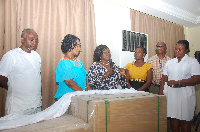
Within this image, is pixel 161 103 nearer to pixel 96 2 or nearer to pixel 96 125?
pixel 96 125

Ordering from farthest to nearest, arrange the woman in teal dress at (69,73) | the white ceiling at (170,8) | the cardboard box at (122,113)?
1. the white ceiling at (170,8)
2. the woman in teal dress at (69,73)
3. the cardboard box at (122,113)

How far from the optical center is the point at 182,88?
6.67 feet

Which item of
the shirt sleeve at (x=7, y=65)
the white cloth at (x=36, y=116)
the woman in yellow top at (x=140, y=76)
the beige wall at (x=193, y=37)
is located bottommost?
the white cloth at (x=36, y=116)

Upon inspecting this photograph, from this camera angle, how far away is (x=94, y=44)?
9.41 feet

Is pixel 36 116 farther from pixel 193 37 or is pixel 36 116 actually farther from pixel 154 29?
pixel 193 37

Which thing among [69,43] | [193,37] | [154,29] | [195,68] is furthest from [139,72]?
[193,37]

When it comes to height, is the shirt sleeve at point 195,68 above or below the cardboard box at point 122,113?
above

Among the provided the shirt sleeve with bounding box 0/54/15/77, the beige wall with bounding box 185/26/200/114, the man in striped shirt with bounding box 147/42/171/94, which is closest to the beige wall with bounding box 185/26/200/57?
the beige wall with bounding box 185/26/200/114

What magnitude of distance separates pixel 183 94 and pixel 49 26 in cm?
206

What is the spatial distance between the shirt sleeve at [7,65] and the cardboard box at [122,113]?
2.49 feet

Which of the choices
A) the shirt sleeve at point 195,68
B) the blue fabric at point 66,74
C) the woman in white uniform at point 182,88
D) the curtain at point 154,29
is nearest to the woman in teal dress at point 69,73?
the blue fabric at point 66,74

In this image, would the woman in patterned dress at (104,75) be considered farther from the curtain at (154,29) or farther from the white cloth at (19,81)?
the curtain at (154,29)

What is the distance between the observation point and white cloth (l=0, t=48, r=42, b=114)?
5.27 ft

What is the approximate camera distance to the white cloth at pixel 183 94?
1.99 metres
